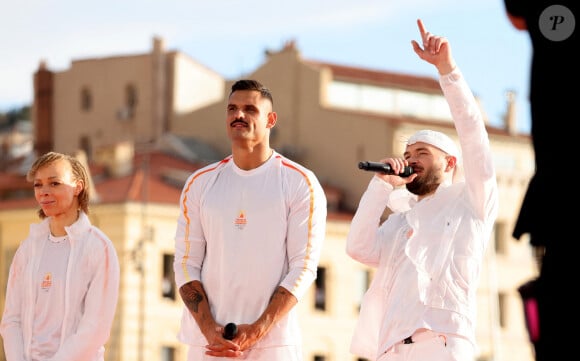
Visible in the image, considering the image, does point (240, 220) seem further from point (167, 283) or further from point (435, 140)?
point (167, 283)

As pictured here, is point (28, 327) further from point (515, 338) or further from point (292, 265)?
point (515, 338)

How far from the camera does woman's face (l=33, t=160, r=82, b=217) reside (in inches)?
399

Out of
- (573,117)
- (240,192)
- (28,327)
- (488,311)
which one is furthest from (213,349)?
(488,311)

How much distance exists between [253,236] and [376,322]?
1.23 m

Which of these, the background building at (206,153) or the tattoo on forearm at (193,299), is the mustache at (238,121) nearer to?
the tattoo on forearm at (193,299)

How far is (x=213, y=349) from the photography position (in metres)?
8.95

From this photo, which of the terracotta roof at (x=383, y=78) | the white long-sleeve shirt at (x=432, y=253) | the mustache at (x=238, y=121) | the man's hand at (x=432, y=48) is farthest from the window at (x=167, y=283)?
the man's hand at (x=432, y=48)

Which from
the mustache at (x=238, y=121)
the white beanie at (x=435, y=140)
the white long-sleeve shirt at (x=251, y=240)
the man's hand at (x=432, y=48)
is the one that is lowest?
the white long-sleeve shirt at (x=251, y=240)

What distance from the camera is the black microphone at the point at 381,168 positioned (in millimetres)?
8970

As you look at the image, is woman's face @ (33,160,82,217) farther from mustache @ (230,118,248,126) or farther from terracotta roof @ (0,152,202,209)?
terracotta roof @ (0,152,202,209)

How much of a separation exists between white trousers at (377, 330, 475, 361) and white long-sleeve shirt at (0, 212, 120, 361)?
67.2 inches

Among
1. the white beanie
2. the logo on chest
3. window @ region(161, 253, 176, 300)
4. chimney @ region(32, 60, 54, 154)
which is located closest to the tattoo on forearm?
the logo on chest

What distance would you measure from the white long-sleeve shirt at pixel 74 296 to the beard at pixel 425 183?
178cm

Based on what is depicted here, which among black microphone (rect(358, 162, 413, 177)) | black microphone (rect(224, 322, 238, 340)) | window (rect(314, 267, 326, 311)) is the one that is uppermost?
black microphone (rect(358, 162, 413, 177))
